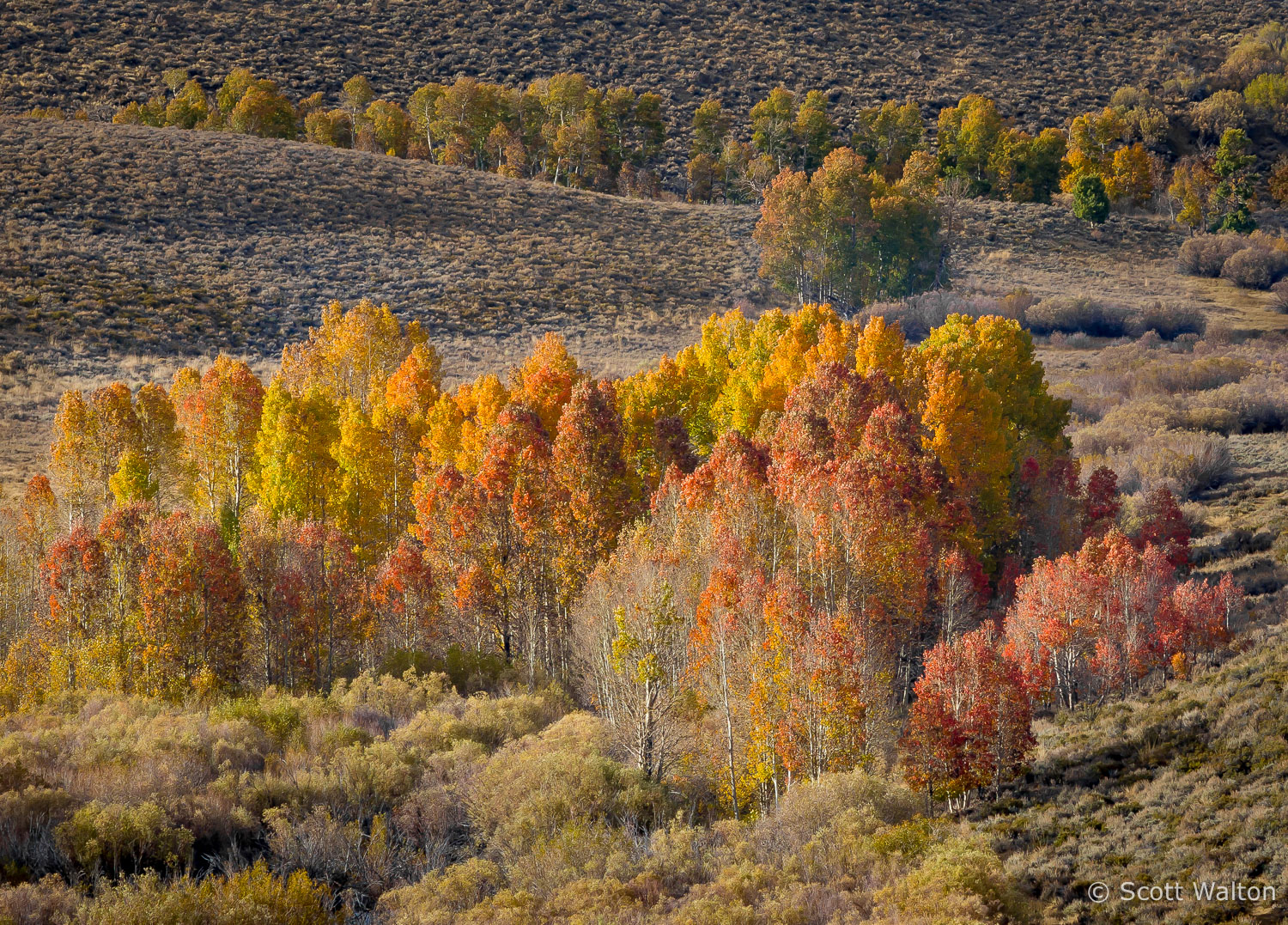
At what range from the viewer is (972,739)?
1350 inches

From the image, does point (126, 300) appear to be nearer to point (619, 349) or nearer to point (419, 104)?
point (619, 349)

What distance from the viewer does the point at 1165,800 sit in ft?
103

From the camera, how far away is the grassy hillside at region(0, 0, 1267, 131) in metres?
150

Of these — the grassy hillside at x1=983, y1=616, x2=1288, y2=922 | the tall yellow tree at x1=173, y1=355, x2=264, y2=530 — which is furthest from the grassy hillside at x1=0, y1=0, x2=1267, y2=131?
the grassy hillside at x1=983, y1=616, x2=1288, y2=922

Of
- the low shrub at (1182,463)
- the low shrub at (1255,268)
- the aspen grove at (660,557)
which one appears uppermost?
Answer: the low shrub at (1255,268)

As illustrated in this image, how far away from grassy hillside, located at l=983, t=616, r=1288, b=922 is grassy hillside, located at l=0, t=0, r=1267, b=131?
128021mm

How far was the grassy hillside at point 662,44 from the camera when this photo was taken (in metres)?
150

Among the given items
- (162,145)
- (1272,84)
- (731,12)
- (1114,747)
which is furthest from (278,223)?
(1272,84)

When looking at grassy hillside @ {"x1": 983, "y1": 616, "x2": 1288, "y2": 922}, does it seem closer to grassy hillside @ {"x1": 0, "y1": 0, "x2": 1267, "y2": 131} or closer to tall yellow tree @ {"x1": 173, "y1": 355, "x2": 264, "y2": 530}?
tall yellow tree @ {"x1": 173, "y1": 355, "x2": 264, "y2": 530}

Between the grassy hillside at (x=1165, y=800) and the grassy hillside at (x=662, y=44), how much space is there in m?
128

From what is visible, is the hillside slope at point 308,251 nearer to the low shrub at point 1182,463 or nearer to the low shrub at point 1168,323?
the low shrub at point 1168,323

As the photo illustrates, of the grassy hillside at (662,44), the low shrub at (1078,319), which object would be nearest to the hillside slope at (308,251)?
the low shrub at (1078,319)

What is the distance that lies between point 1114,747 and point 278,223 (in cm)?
8947

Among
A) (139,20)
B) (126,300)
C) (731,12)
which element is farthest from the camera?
(731,12)
